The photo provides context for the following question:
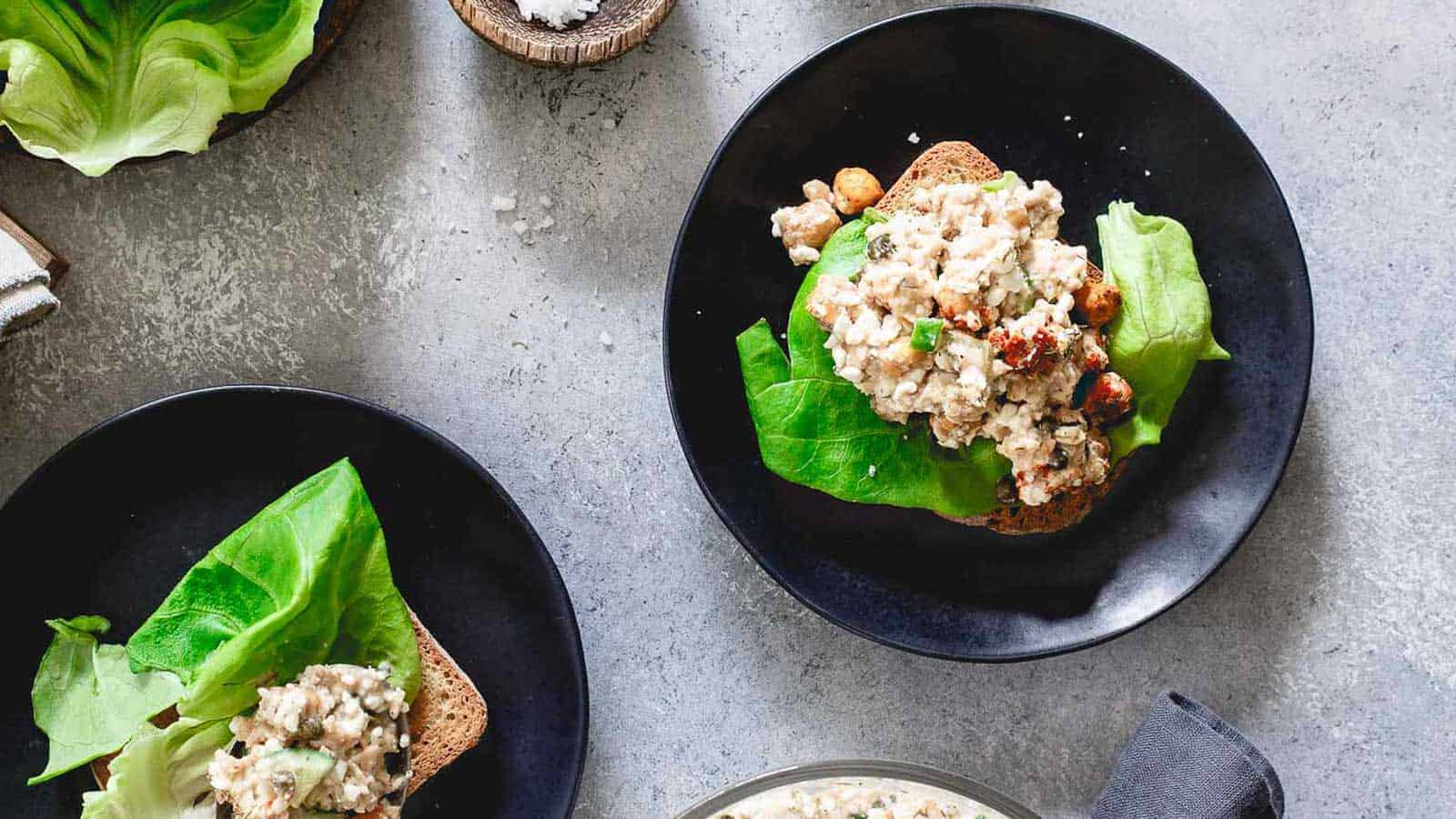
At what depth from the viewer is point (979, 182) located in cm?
211

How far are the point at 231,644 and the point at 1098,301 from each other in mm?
1464

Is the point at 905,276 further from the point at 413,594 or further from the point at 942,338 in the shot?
the point at 413,594

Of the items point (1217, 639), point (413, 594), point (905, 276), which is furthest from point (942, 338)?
point (413, 594)

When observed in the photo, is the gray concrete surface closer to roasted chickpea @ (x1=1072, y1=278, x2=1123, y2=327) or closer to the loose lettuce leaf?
the loose lettuce leaf

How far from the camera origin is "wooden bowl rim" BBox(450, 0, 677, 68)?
2.05 meters

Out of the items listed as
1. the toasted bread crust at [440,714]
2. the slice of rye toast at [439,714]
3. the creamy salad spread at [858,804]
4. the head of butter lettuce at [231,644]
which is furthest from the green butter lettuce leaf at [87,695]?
the creamy salad spread at [858,804]

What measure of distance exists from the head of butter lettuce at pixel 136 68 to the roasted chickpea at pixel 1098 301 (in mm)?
1327

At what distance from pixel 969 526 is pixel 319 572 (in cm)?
111

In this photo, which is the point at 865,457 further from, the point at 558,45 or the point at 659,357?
the point at 558,45

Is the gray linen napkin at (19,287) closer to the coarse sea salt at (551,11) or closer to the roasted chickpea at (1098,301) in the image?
the coarse sea salt at (551,11)

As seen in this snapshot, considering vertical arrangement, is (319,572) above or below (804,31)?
below

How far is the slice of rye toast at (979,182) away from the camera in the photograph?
210 cm

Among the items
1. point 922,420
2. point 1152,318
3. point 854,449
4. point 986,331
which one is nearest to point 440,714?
point 854,449

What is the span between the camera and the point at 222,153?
2215 mm
